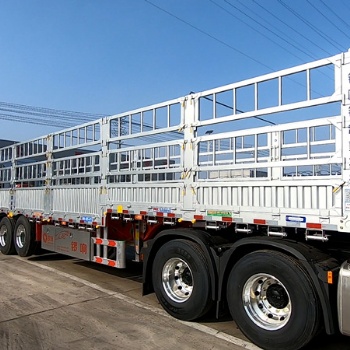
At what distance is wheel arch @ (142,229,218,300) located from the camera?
494cm

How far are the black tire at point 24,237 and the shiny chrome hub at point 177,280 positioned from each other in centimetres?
525

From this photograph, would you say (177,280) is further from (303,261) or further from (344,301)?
(344,301)

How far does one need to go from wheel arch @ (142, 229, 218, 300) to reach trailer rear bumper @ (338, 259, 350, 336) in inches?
59.7

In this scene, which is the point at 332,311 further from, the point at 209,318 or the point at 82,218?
the point at 82,218

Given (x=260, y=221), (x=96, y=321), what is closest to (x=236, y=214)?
(x=260, y=221)

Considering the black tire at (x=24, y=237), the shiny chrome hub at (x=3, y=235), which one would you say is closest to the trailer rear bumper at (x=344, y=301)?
the black tire at (x=24, y=237)

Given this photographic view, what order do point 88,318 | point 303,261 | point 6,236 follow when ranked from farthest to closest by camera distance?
point 6,236, point 88,318, point 303,261

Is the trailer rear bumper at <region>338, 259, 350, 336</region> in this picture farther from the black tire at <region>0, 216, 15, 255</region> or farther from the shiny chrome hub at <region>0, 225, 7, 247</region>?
the shiny chrome hub at <region>0, 225, 7, 247</region>

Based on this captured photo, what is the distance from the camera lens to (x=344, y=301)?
3.84m

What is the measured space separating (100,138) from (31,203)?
354cm

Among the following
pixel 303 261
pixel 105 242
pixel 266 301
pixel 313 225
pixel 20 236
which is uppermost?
pixel 313 225

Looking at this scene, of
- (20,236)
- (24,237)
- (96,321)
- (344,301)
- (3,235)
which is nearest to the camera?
(344,301)

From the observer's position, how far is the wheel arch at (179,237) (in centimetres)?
494

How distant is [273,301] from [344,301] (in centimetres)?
81
